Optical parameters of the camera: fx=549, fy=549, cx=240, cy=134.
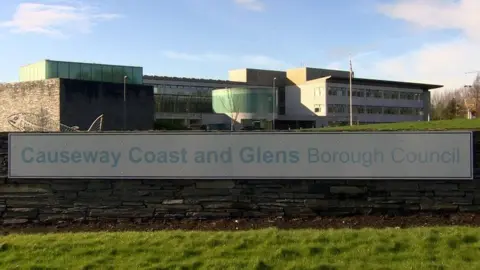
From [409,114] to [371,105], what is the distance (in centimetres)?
1261

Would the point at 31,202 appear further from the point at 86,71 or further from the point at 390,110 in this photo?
the point at 390,110

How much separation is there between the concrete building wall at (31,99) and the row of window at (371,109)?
6467 centimetres

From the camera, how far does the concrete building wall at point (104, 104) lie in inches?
1993

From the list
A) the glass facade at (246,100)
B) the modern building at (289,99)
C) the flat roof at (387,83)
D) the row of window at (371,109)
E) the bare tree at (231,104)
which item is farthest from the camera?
the flat roof at (387,83)

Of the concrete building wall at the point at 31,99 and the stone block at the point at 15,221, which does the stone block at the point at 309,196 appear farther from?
the concrete building wall at the point at 31,99

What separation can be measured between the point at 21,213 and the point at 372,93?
107934 mm

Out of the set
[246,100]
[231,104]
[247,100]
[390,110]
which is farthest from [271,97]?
[390,110]

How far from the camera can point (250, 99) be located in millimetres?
100250

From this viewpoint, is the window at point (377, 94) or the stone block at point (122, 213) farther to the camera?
the window at point (377, 94)

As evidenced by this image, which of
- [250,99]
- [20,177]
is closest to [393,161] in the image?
[20,177]

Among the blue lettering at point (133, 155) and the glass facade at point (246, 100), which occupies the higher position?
the glass facade at point (246, 100)

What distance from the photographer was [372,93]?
112 meters

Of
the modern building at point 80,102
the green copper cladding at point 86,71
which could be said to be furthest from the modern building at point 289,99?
the modern building at point 80,102

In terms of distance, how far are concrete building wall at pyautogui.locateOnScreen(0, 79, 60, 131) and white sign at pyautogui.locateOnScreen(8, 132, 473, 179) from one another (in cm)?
4152
